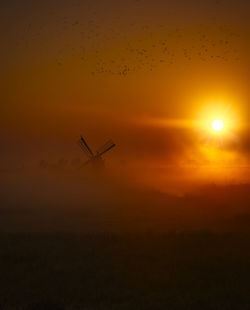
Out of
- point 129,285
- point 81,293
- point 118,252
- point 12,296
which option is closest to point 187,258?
point 118,252

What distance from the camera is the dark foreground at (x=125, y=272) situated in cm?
2062

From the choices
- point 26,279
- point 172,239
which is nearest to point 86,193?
point 172,239

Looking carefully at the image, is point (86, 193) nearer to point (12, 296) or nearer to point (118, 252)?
point (118, 252)

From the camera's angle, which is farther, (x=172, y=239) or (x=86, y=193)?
(x=86, y=193)

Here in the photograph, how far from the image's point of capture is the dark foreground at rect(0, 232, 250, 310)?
20.6 meters

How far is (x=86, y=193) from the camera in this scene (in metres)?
110

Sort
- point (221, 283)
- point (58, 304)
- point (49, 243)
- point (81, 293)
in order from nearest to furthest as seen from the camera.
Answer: point (58, 304), point (81, 293), point (221, 283), point (49, 243)

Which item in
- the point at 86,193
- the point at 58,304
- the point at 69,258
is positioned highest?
the point at 86,193

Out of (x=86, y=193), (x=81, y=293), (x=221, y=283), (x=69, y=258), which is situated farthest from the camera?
(x=86, y=193)

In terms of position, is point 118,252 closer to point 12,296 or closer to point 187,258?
point 187,258

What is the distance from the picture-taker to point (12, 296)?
21.2m

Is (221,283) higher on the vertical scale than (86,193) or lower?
lower

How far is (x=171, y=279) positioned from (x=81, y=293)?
15.2 ft

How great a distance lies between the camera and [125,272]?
25000 millimetres
